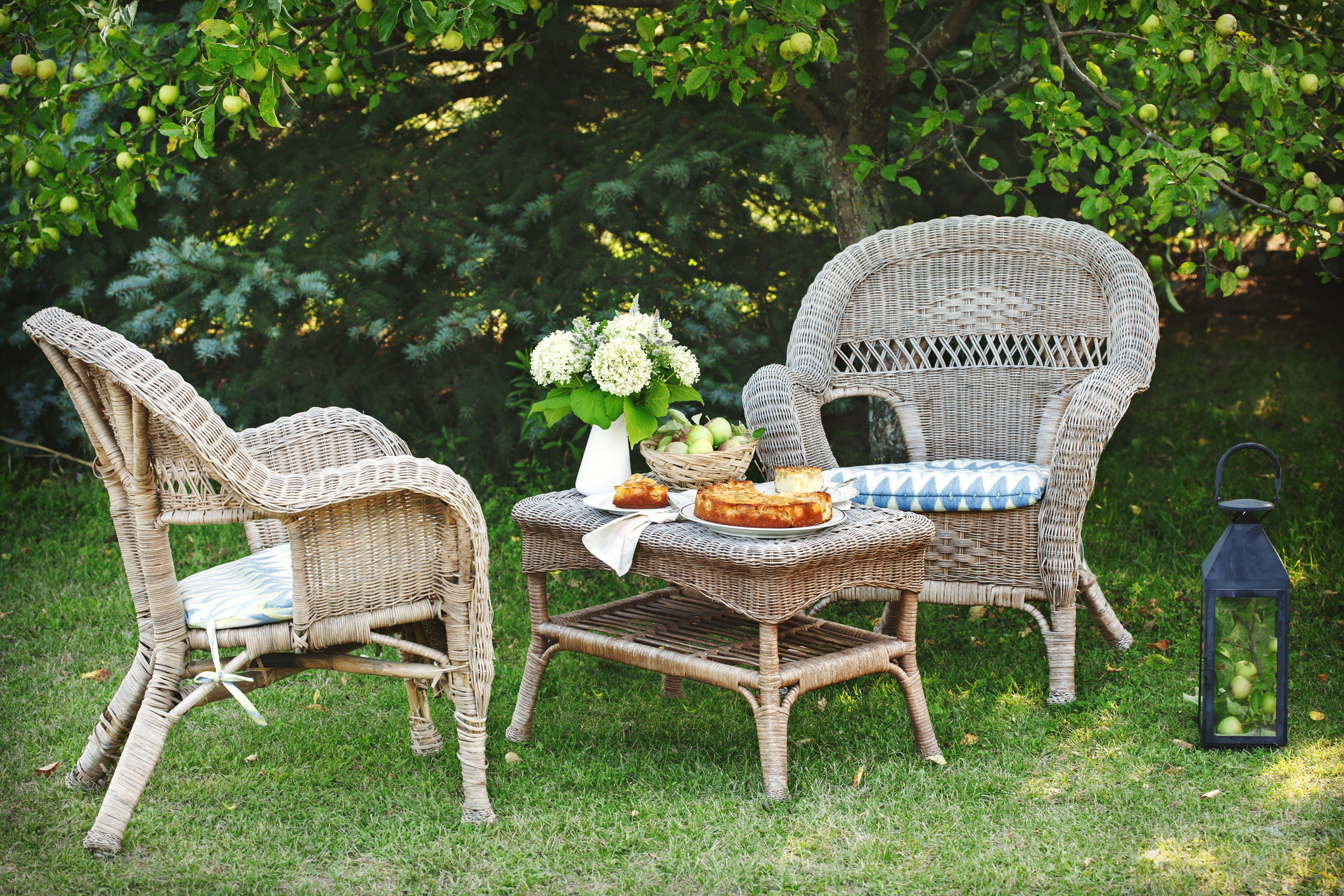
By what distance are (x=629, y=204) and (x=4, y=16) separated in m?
2.29

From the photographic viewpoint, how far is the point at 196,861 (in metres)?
2.08

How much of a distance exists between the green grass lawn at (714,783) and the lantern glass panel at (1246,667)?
0.26 ft

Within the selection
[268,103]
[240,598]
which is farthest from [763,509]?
[268,103]

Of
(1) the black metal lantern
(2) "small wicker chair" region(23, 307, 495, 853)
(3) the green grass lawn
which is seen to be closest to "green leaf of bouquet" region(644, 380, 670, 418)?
(2) "small wicker chair" region(23, 307, 495, 853)

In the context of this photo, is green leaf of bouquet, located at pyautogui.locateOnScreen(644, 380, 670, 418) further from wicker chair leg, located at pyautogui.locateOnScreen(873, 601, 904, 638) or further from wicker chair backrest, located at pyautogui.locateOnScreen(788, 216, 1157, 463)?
wicker chair leg, located at pyautogui.locateOnScreen(873, 601, 904, 638)

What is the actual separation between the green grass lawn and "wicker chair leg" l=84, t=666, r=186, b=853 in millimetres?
60

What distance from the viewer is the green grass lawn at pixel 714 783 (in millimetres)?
2018

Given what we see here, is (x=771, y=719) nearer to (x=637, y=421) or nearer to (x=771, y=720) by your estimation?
(x=771, y=720)

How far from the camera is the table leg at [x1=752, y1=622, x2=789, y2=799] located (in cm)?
222

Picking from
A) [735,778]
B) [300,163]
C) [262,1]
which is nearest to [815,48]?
[262,1]

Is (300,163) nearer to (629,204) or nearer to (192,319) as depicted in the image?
(192,319)

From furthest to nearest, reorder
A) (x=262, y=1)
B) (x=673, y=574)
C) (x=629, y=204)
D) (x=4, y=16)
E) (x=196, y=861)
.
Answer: (x=629, y=204) → (x=4, y=16) → (x=262, y=1) → (x=673, y=574) → (x=196, y=861)

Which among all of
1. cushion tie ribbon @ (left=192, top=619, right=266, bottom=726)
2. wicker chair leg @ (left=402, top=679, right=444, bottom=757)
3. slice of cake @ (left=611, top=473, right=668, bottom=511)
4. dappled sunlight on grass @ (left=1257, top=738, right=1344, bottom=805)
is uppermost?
slice of cake @ (left=611, top=473, right=668, bottom=511)

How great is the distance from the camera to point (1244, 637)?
2.44m
